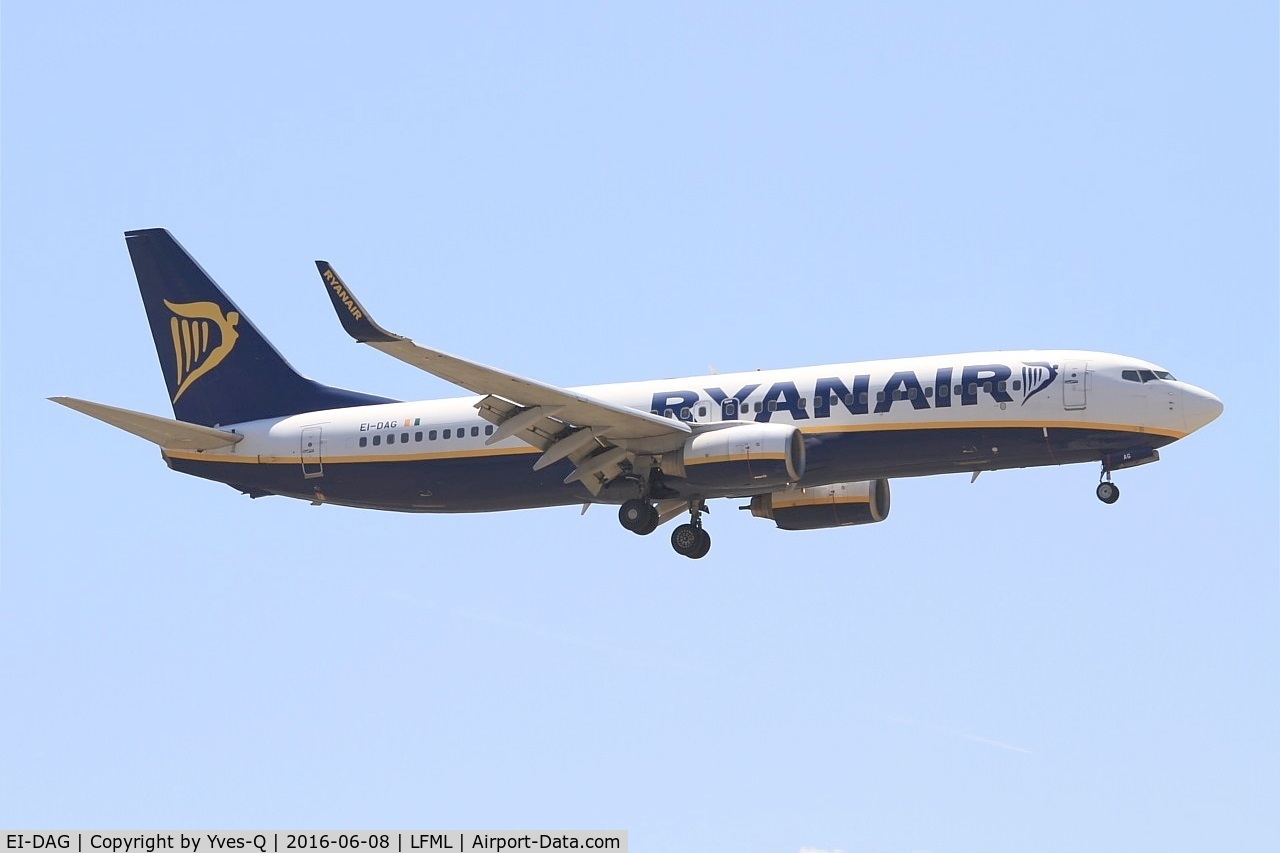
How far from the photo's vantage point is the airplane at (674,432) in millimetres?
47406

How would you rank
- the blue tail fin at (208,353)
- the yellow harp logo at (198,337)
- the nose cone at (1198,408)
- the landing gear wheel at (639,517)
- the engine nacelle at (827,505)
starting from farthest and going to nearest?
1. the yellow harp logo at (198,337)
2. the blue tail fin at (208,353)
3. the engine nacelle at (827,505)
4. the landing gear wheel at (639,517)
5. the nose cone at (1198,408)

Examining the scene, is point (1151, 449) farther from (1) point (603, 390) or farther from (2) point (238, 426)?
(2) point (238, 426)

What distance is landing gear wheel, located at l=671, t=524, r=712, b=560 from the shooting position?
52.1 metres

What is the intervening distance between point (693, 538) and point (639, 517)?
267 centimetres

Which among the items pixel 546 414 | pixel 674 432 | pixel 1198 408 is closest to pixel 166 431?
pixel 546 414

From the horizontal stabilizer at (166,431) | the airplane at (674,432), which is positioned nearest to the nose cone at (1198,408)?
the airplane at (674,432)

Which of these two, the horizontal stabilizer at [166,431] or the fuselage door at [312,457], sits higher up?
the horizontal stabilizer at [166,431]

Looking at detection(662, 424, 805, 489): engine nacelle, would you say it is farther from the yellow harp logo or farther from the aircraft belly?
the yellow harp logo

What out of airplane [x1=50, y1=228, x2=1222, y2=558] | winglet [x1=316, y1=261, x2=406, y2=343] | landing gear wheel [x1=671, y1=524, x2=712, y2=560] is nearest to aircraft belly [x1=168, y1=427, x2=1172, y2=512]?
airplane [x1=50, y1=228, x2=1222, y2=558]

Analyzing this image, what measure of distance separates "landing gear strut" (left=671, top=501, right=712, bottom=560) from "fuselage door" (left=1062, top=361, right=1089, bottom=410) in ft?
32.0

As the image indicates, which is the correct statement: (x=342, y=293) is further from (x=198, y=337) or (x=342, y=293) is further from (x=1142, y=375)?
(x=1142, y=375)

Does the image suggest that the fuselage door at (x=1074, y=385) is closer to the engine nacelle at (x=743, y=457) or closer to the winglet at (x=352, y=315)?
the engine nacelle at (x=743, y=457)

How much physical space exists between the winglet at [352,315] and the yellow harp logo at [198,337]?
1366 cm

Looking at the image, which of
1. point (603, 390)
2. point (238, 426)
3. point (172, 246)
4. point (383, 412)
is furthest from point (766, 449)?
point (172, 246)
